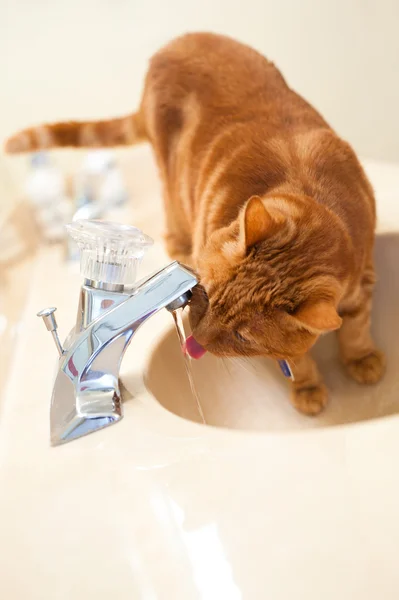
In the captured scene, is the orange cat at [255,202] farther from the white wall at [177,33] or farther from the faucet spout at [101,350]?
the white wall at [177,33]

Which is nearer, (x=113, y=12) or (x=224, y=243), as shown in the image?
(x=224, y=243)

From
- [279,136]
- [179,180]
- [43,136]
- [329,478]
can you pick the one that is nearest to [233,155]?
[279,136]

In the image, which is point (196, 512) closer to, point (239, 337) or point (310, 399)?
point (239, 337)

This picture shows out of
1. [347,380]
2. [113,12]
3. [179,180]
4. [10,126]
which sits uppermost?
[113,12]

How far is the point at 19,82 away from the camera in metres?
1.30

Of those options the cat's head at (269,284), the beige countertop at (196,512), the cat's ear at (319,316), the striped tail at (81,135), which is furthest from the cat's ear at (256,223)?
the striped tail at (81,135)

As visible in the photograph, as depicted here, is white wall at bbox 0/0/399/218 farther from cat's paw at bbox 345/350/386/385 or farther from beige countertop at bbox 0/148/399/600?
beige countertop at bbox 0/148/399/600

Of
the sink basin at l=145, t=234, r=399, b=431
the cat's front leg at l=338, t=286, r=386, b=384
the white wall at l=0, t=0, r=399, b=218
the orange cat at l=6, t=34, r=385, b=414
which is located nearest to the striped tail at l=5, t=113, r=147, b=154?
the orange cat at l=6, t=34, r=385, b=414

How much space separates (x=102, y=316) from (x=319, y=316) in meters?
0.25

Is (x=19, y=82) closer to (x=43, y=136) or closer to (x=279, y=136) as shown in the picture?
(x=43, y=136)

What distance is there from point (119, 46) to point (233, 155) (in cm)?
62

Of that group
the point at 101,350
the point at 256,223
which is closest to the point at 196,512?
the point at 101,350

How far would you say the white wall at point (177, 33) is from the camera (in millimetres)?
1086

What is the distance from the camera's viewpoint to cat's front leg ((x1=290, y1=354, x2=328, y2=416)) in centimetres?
77
